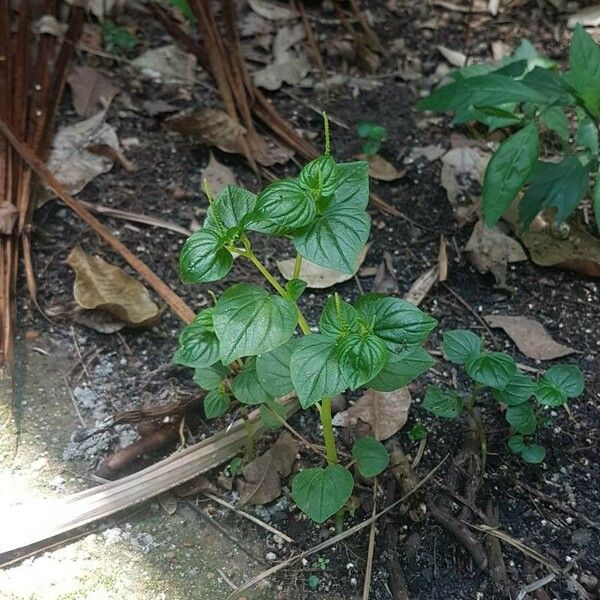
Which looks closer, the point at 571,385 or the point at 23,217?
the point at 571,385

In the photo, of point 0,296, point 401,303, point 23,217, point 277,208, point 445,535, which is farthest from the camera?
point 23,217

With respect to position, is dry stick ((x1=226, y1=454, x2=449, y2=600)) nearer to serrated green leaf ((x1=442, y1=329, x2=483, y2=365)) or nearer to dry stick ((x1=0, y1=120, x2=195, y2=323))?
serrated green leaf ((x1=442, y1=329, x2=483, y2=365))

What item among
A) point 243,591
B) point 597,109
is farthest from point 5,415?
point 597,109

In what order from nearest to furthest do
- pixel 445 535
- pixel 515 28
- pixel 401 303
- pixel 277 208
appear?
pixel 277 208, pixel 401 303, pixel 445 535, pixel 515 28

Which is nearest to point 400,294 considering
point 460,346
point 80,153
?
point 460,346

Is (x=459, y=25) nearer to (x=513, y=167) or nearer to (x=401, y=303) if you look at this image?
(x=513, y=167)

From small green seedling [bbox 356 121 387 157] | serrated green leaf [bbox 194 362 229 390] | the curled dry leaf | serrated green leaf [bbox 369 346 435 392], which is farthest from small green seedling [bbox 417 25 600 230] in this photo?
the curled dry leaf

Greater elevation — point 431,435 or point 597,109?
point 597,109
